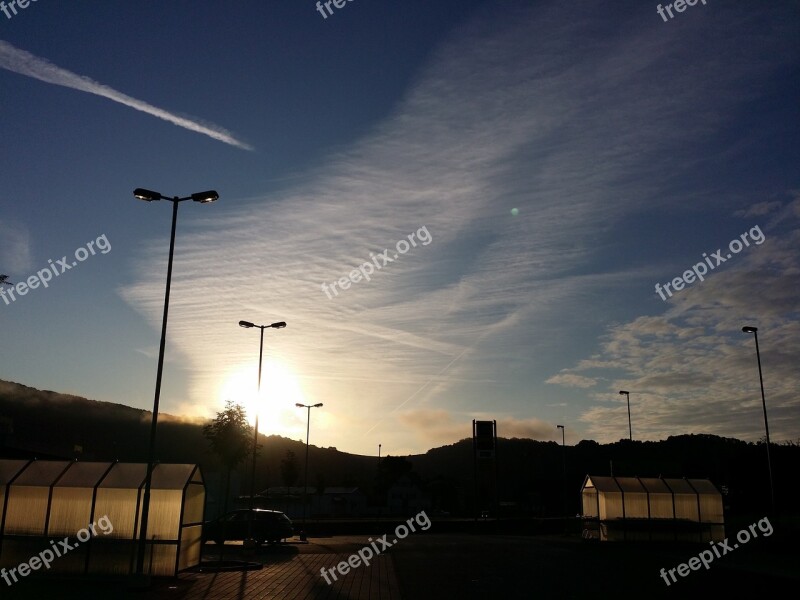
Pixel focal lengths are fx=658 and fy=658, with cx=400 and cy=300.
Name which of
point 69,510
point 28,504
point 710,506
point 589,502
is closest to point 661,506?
point 710,506

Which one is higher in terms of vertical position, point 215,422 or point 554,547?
point 215,422

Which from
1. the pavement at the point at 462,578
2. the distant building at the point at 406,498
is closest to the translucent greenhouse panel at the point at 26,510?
the pavement at the point at 462,578

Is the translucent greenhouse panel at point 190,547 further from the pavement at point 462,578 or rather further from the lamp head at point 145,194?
the lamp head at point 145,194

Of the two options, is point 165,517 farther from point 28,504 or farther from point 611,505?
point 611,505

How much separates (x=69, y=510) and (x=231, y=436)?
2733 centimetres

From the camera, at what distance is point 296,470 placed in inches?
4200

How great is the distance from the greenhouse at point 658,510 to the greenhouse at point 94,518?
2381 centimetres

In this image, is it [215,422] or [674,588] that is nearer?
[674,588]

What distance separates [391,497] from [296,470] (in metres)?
18.7

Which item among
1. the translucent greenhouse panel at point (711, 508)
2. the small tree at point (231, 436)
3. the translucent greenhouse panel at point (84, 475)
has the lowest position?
the translucent greenhouse panel at point (711, 508)

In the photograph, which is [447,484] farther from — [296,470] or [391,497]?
[296,470]

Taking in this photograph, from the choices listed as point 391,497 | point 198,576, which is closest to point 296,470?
point 391,497

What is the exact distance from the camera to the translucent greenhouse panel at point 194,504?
67.6ft

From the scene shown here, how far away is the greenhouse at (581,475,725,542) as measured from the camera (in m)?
34.8
